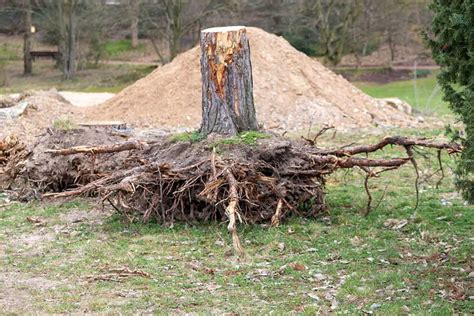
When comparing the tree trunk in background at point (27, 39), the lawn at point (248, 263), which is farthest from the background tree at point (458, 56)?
the tree trunk in background at point (27, 39)

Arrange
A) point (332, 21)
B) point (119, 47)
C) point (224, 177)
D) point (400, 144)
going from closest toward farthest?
point (224, 177), point (400, 144), point (332, 21), point (119, 47)

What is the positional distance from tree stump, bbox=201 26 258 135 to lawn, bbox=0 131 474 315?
1.25 meters

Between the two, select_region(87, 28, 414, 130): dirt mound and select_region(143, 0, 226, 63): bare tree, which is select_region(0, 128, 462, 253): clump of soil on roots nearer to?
select_region(87, 28, 414, 130): dirt mound

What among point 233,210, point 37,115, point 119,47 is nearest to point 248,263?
point 233,210

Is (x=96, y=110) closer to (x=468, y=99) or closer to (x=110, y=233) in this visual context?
(x=110, y=233)

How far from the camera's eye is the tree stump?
8.29 meters

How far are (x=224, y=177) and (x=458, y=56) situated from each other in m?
2.59

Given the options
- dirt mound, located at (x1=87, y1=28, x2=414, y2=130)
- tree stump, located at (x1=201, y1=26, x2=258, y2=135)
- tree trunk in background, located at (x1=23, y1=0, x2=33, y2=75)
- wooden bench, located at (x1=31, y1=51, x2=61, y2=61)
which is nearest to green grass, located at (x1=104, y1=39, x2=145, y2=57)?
wooden bench, located at (x1=31, y1=51, x2=61, y2=61)

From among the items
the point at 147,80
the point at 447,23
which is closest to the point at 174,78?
the point at 147,80

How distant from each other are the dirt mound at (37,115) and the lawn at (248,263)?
18.6 feet

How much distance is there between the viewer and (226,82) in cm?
829

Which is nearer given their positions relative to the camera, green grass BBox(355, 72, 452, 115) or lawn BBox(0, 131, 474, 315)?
lawn BBox(0, 131, 474, 315)

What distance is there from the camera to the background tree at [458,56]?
5.44 m

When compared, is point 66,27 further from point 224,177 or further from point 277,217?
point 277,217
